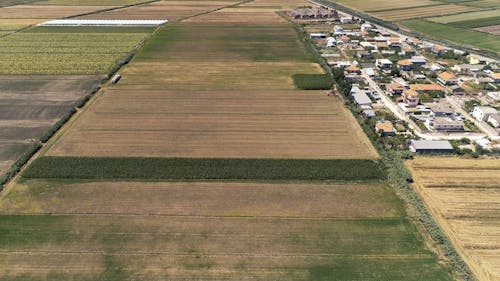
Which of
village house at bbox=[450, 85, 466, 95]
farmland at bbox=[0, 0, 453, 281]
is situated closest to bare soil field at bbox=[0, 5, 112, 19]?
farmland at bbox=[0, 0, 453, 281]

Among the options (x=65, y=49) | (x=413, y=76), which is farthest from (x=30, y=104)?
(x=413, y=76)

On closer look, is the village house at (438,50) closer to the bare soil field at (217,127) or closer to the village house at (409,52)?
the village house at (409,52)

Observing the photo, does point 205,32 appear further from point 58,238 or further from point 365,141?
point 58,238

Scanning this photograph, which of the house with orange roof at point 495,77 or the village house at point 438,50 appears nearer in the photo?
the house with orange roof at point 495,77

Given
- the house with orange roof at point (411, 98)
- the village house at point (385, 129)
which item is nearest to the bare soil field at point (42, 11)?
the house with orange roof at point (411, 98)

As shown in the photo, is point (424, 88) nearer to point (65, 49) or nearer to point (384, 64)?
point (384, 64)

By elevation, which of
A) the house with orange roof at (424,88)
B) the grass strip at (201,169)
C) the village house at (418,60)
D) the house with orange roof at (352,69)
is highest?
the village house at (418,60)

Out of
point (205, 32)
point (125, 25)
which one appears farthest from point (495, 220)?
point (125, 25)
